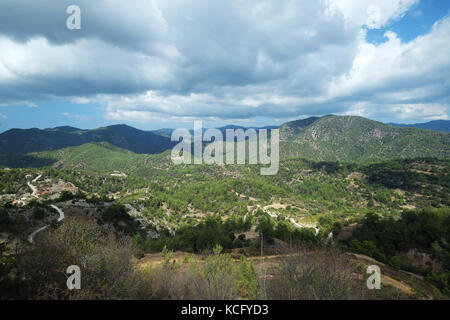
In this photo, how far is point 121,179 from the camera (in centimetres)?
12731

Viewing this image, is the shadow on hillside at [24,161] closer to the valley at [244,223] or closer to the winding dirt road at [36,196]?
the valley at [244,223]

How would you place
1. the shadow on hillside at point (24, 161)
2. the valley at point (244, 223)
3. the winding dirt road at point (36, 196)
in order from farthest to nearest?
1. the shadow on hillside at point (24, 161)
2. the winding dirt road at point (36, 196)
3. the valley at point (244, 223)

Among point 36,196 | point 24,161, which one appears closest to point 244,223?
point 36,196

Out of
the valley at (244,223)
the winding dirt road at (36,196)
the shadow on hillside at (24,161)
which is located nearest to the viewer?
the valley at (244,223)

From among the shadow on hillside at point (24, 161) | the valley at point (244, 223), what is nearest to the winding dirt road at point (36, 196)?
the valley at point (244, 223)

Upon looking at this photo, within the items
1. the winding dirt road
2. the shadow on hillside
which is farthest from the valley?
the shadow on hillside

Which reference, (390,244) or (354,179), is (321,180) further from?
(390,244)

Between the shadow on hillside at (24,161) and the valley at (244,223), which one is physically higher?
the shadow on hillside at (24,161)

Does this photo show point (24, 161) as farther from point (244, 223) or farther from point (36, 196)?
point (244, 223)

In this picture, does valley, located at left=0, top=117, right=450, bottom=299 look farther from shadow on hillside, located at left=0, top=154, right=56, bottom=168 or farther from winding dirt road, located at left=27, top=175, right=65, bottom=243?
shadow on hillside, located at left=0, top=154, right=56, bottom=168

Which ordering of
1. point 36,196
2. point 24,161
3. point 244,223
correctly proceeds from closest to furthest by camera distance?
point 244,223
point 36,196
point 24,161

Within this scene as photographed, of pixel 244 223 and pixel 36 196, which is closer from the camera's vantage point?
pixel 244 223
